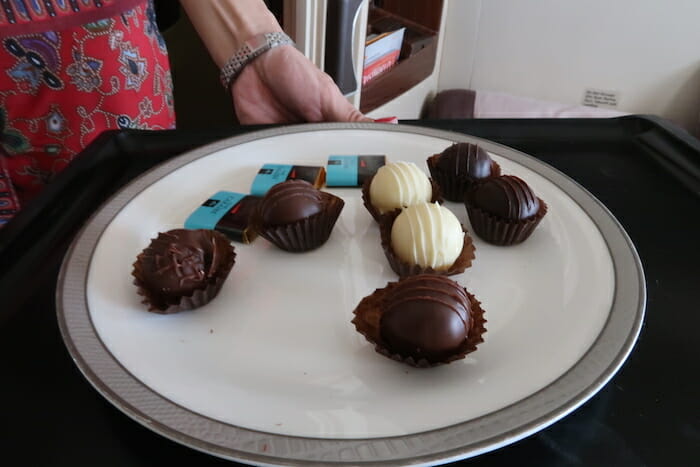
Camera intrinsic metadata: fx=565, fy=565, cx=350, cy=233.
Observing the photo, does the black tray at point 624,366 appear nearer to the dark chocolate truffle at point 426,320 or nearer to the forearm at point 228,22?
the dark chocolate truffle at point 426,320

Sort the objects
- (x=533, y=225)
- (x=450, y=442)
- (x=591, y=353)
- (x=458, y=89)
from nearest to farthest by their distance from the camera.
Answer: (x=450, y=442)
(x=591, y=353)
(x=533, y=225)
(x=458, y=89)

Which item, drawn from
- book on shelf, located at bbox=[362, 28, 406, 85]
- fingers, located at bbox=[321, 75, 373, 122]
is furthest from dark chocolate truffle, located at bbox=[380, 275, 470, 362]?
book on shelf, located at bbox=[362, 28, 406, 85]

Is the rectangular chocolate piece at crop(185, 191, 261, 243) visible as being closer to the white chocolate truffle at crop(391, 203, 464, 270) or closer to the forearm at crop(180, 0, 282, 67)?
the white chocolate truffle at crop(391, 203, 464, 270)

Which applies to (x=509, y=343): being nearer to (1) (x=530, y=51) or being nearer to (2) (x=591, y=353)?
(2) (x=591, y=353)

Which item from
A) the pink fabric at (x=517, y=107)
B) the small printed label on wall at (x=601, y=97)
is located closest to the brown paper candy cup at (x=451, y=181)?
the pink fabric at (x=517, y=107)

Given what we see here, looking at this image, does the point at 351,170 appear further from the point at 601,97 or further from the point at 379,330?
the point at 601,97

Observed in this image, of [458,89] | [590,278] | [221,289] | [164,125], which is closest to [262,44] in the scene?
[164,125]
